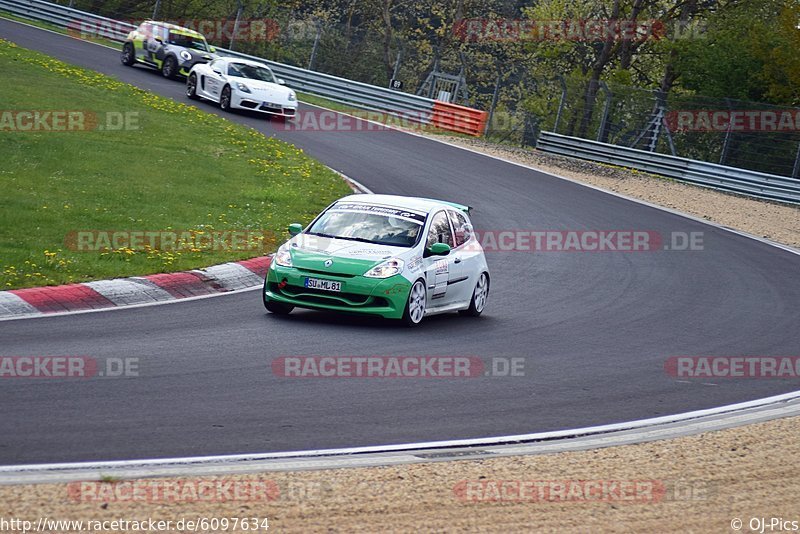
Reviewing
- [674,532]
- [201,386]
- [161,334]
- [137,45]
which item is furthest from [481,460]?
[137,45]

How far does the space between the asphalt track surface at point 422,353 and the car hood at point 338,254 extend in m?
0.63

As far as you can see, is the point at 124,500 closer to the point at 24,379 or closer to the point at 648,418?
the point at 24,379

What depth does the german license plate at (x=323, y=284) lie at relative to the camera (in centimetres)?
1159

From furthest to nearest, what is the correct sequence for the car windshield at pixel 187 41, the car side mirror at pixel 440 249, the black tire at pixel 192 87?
the car windshield at pixel 187 41 → the black tire at pixel 192 87 → the car side mirror at pixel 440 249

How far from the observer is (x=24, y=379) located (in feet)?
26.2

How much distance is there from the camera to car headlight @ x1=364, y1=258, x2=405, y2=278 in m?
11.7

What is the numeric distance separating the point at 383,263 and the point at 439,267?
1034 millimetres

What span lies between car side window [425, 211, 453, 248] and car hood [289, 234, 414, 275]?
0.59m

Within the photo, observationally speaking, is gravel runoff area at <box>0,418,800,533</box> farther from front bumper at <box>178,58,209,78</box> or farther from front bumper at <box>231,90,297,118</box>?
front bumper at <box>178,58,209,78</box>

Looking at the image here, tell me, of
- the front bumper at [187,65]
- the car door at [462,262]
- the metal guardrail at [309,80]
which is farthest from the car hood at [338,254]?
the metal guardrail at [309,80]

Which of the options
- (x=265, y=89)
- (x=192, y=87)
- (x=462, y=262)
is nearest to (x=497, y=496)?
(x=462, y=262)

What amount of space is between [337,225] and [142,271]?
7.62ft

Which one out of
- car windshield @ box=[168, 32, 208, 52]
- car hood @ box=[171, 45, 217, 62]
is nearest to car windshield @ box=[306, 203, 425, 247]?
car hood @ box=[171, 45, 217, 62]

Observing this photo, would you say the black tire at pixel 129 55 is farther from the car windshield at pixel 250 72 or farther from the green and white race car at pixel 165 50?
the car windshield at pixel 250 72
